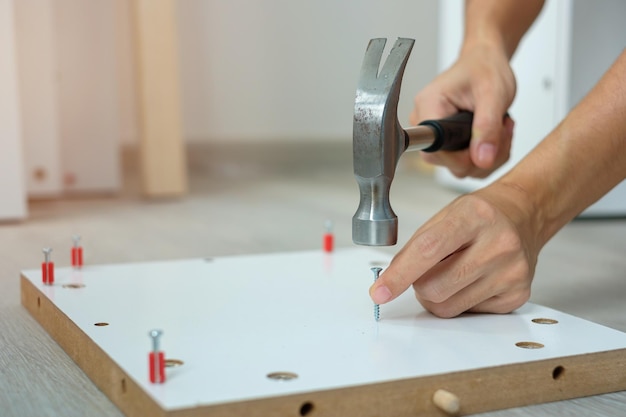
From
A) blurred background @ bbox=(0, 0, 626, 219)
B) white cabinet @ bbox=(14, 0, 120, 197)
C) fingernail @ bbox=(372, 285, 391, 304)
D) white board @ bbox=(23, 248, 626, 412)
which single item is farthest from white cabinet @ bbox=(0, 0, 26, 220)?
fingernail @ bbox=(372, 285, 391, 304)

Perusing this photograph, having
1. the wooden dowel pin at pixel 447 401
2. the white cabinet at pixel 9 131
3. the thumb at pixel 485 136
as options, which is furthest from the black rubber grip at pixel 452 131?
the white cabinet at pixel 9 131

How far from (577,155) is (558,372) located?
23 cm

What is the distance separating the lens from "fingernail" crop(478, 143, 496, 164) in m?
1.03

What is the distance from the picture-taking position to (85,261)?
132 cm

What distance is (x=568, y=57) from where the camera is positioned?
5.55 feet

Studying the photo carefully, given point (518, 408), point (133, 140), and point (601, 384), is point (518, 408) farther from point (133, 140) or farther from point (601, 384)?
point (133, 140)


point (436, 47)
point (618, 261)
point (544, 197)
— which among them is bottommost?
point (618, 261)

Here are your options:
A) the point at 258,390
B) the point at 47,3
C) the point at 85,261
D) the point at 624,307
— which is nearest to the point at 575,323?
the point at 624,307

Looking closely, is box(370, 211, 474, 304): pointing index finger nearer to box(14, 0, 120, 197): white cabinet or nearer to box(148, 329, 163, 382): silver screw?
A: box(148, 329, 163, 382): silver screw

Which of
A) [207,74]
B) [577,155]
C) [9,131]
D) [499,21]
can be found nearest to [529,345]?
[577,155]

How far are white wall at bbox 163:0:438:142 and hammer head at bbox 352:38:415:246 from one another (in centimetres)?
213

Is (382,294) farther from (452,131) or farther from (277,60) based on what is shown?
(277,60)

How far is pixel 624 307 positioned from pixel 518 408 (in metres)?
0.36

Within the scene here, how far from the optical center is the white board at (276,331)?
0.64m
